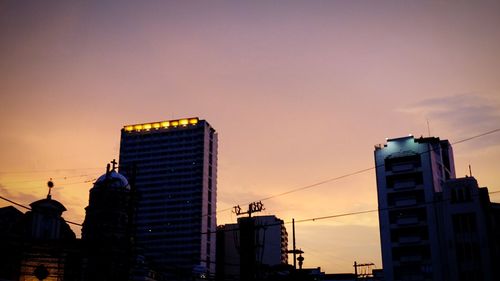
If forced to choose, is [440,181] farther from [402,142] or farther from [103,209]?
[103,209]

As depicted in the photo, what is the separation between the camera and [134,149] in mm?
199625

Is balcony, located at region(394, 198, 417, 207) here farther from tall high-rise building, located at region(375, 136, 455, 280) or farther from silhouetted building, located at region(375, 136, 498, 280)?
silhouetted building, located at region(375, 136, 498, 280)

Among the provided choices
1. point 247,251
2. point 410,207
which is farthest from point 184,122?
point 247,251

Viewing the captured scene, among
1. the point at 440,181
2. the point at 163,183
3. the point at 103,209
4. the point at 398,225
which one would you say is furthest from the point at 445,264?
the point at 163,183

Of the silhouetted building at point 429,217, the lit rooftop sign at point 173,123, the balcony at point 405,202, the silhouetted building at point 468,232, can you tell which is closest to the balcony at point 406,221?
the silhouetted building at point 429,217

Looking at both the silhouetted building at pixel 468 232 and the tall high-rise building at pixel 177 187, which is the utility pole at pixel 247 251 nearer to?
the silhouetted building at pixel 468 232

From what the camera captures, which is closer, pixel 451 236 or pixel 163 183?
pixel 451 236

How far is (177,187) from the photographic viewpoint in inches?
7589

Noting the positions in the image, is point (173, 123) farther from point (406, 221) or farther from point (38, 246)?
point (38, 246)

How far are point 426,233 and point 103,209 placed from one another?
42914 millimetres

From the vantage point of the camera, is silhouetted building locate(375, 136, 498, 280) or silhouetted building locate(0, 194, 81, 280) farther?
silhouetted building locate(375, 136, 498, 280)

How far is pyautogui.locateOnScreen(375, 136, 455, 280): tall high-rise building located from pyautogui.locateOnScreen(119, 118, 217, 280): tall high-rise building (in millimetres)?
114792

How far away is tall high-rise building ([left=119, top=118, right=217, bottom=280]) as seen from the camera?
614 ft

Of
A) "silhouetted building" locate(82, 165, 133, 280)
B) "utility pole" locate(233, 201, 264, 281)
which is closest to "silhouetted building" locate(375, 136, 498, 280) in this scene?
"utility pole" locate(233, 201, 264, 281)
